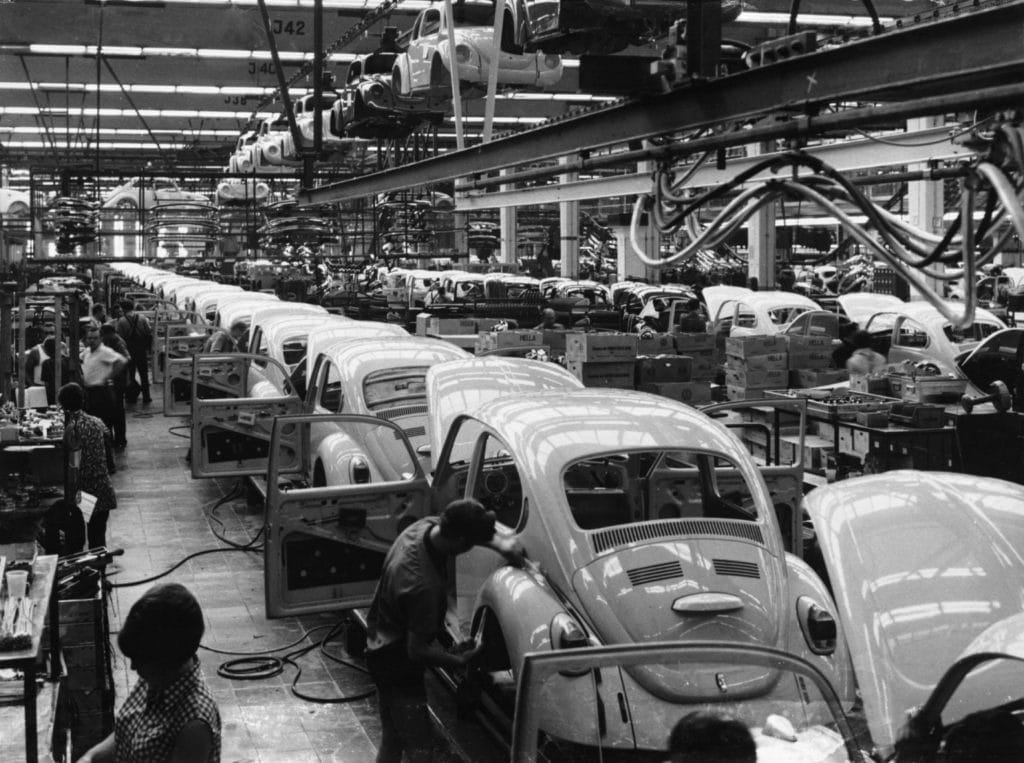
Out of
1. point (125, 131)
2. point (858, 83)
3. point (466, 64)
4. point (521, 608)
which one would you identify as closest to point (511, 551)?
point (521, 608)

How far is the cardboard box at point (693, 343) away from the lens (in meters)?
15.2

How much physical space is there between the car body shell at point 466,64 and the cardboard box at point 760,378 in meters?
5.32

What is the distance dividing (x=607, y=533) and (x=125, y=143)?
3800 centimetres

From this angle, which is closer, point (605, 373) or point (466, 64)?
point (466, 64)

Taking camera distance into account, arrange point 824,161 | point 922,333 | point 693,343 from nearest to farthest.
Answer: point 824,161 → point 693,343 → point 922,333

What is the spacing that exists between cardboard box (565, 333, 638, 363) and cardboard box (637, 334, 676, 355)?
1013mm

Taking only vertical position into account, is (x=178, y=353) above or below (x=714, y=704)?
above

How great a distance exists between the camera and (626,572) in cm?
538

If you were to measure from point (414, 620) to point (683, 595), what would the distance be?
1.23 meters

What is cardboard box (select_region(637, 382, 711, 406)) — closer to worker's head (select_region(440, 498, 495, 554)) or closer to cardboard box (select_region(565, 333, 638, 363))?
cardboard box (select_region(565, 333, 638, 363))

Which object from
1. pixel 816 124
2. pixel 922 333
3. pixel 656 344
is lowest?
pixel 656 344

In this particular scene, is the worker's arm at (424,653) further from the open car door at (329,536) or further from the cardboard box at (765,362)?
the cardboard box at (765,362)

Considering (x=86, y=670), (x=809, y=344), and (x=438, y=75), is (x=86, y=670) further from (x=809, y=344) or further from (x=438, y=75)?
(x=809, y=344)

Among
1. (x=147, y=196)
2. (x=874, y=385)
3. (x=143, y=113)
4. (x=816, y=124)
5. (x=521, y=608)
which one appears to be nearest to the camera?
(x=816, y=124)
